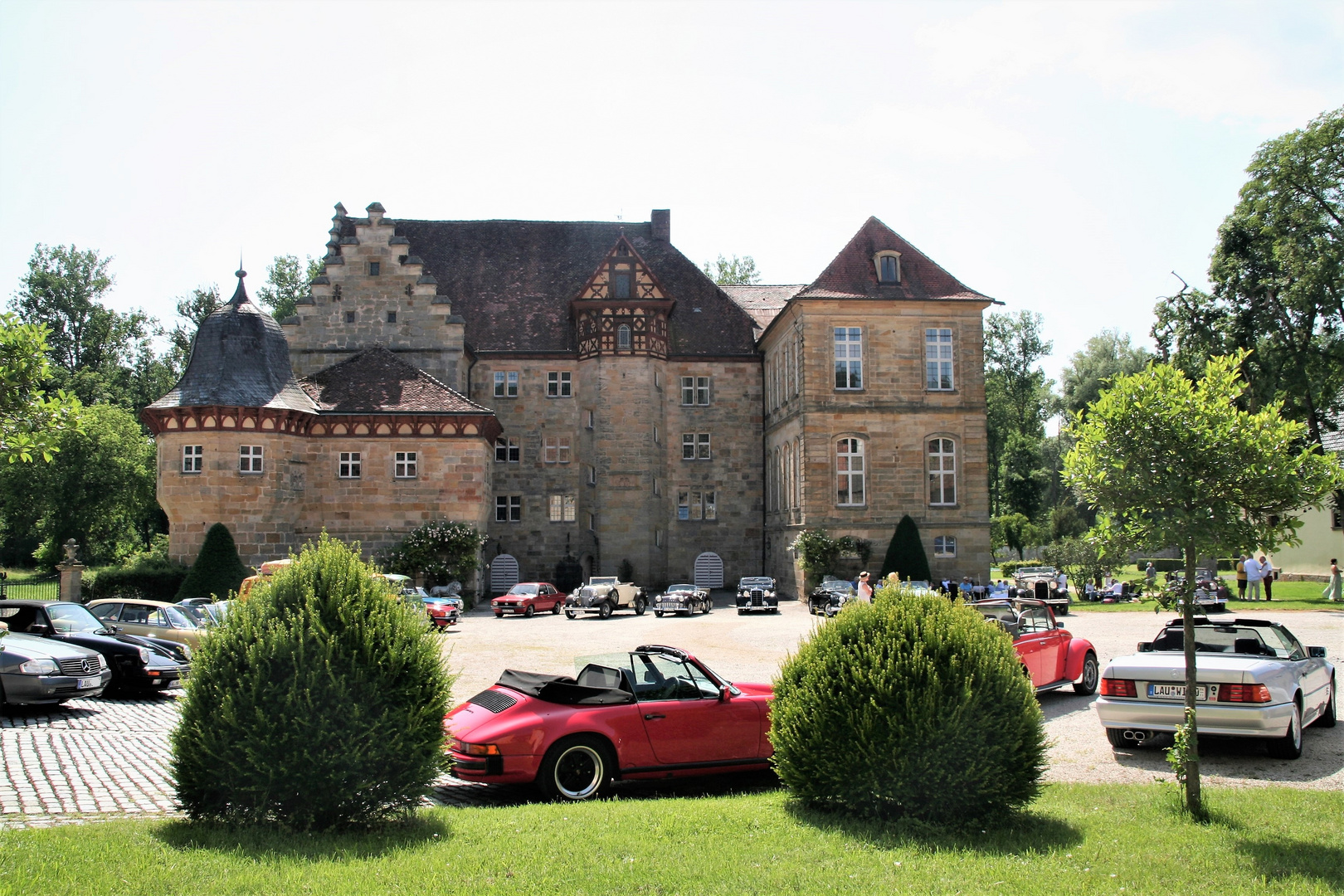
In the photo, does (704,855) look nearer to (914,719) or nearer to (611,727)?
(914,719)

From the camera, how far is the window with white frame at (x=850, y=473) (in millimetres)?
38094

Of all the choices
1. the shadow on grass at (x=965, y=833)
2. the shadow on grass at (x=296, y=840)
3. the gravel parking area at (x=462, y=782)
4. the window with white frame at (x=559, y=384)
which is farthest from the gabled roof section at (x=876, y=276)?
the shadow on grass at (x=296, y=840)

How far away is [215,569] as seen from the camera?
3269 cm

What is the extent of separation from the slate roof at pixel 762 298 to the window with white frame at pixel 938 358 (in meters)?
10.2

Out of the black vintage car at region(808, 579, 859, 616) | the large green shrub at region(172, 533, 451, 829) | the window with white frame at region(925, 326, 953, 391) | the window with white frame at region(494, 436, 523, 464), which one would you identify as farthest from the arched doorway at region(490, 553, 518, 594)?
the large green shrub at region(172, 533, 451, 829)

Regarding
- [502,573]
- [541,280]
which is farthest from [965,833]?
[541,280]

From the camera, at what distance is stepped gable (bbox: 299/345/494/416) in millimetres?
37219

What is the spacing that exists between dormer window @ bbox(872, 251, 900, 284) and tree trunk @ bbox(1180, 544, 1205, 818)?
104 ft

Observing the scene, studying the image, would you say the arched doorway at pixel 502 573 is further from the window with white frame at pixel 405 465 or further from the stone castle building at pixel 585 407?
the window with white frame at pixel 405 465

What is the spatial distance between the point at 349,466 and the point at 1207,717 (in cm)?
3158

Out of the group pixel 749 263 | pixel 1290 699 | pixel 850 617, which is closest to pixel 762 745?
pixel 850 617

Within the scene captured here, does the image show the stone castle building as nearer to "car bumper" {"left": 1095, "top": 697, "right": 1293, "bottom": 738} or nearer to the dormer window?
the dormer window

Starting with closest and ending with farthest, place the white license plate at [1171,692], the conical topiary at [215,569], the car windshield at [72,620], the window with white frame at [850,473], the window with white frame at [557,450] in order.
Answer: the white license plate at [1171,692] < the car windshield at [72,620] < the conical topiary at [215,569] < the window with white frame at [850,473] < the window with white frame at [557,450]

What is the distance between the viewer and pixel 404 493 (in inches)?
1463
